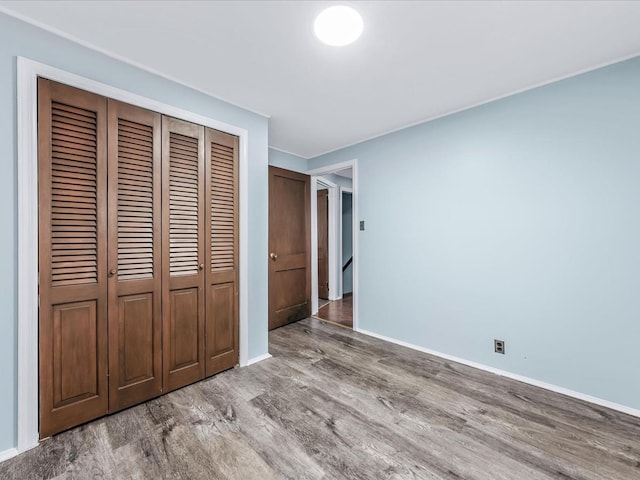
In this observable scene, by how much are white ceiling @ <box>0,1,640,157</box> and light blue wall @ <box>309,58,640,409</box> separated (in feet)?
1.06

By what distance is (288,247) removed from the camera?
3752 millimetres

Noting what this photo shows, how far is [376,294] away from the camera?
129 inches

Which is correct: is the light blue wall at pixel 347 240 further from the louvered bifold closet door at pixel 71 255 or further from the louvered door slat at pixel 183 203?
the louvered bifold closet door at pixel 71 255

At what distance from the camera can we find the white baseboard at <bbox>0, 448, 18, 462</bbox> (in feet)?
4.74

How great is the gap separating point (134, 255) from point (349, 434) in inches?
71.9

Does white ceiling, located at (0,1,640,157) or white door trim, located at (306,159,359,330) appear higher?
white ceiling, located at (0,1,640,157)

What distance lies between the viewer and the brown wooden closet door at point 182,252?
2051 millimetres

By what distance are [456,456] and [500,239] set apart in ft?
5.55

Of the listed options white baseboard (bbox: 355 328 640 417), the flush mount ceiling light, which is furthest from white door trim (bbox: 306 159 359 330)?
the flush mount ceiling light

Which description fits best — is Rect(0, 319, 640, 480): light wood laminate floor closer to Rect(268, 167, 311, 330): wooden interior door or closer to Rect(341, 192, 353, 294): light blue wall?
Rect(268, 167, 311, 330): wooden interior door

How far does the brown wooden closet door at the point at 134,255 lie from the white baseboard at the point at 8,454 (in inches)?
16.7

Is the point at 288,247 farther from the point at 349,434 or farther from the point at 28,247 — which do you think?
the point at 28,247

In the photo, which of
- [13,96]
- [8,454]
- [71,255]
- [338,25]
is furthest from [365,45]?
[8,454]

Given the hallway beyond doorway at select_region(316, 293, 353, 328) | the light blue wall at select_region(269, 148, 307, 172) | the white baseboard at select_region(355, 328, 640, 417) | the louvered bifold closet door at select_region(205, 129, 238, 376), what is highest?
the light blue wall at select_region(269, 148, 307, 172)
